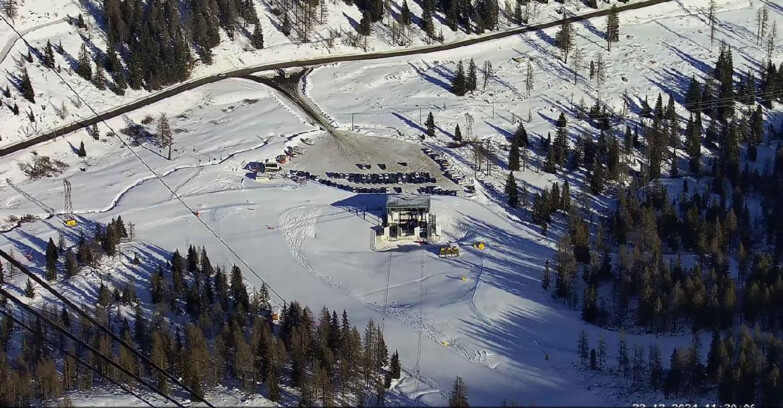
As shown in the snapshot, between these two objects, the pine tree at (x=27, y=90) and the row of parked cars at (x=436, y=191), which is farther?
the pine tree at (x=27, y=90)

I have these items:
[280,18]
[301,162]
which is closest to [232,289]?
[301,162]

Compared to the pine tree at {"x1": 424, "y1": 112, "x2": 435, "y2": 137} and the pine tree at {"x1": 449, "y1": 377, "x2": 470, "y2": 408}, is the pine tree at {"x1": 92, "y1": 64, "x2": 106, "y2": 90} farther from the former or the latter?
the pine tree at {"x1": 449, "y1": 377, "x2": 470, "y2": 408}

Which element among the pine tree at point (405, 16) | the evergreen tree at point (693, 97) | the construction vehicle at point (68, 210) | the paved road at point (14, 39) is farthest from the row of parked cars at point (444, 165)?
the paved road at point (14, 39)

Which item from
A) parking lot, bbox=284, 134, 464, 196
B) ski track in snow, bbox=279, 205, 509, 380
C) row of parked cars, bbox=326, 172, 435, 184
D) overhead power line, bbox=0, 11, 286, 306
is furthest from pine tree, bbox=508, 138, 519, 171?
overhead power line, bbox=0, 11, 286, 306

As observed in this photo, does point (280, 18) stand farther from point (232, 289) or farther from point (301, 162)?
point (232, 289)

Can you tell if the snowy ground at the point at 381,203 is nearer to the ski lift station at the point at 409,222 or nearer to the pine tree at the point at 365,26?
the ski lift station at the point at 409,222

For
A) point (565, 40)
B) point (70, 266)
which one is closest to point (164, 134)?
point (70, 266)
